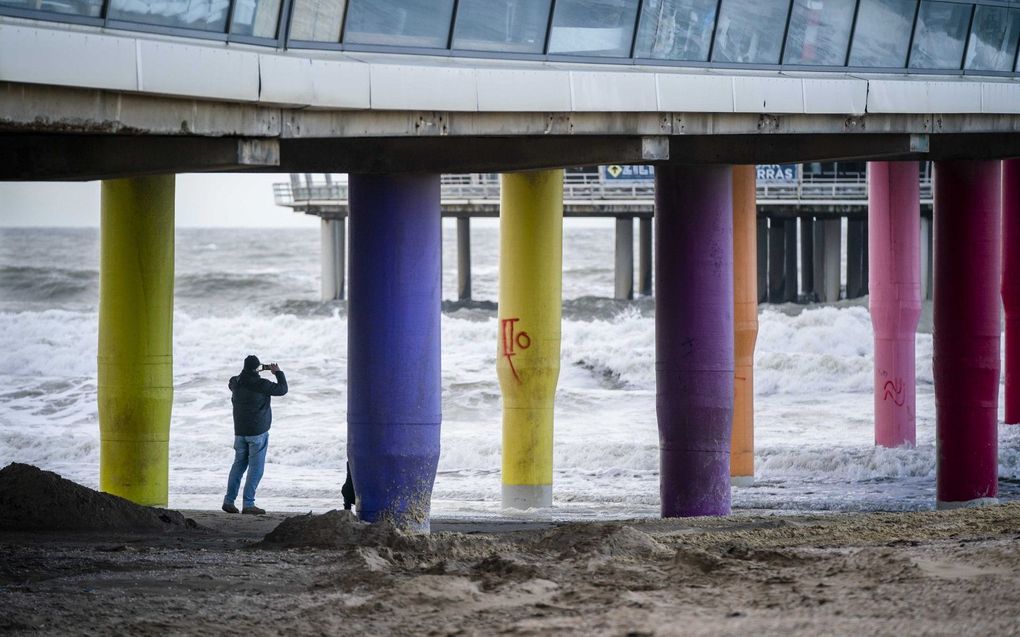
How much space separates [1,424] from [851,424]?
1775 centimetres

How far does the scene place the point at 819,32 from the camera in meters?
16.6

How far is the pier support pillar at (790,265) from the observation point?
206 feet

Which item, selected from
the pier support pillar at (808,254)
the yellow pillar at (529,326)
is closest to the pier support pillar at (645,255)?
the pier support pillar at (808,254)

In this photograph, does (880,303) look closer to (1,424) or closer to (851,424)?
(851,424)

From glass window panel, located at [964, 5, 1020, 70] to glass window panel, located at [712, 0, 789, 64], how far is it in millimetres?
3053

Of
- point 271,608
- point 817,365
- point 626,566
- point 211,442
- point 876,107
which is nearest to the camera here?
point 271,608

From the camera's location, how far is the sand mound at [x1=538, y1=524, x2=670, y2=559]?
1120 cm

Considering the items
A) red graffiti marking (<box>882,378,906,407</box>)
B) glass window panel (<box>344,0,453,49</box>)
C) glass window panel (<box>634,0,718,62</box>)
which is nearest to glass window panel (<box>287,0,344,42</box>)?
glass window panel (<box>344,0,453,49</box>)

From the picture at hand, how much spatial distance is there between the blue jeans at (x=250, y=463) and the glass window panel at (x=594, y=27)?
19.9 feet

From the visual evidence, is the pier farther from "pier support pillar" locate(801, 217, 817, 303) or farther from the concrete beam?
"pier support pillar" locate(801, 217, 817, 303)

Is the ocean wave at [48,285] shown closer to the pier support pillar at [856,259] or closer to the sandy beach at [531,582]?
the pier support pillar at [856,259]

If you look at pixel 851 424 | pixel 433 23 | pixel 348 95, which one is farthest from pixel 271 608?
pixel 851 424

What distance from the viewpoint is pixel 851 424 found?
3381cm

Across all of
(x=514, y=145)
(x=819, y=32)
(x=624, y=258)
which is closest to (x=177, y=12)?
(x=514, y=145)
